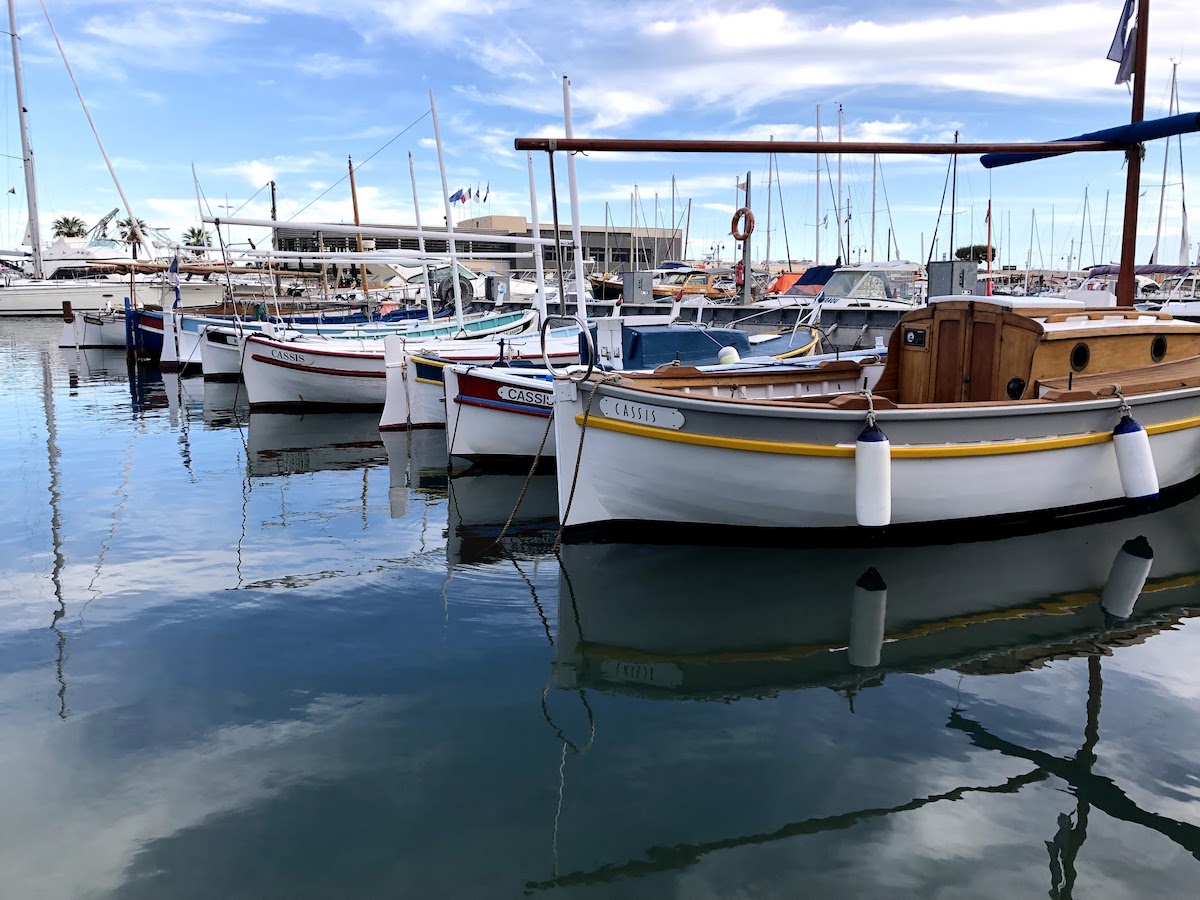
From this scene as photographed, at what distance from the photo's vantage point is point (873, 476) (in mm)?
7801

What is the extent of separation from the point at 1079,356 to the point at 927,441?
2704 millimetres

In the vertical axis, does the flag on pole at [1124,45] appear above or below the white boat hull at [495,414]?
above

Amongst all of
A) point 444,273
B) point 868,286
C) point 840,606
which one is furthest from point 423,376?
point 444,273

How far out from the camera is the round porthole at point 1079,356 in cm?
945

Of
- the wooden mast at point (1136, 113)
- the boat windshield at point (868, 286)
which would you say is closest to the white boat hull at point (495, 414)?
the wooden mast at point (1136, 113)

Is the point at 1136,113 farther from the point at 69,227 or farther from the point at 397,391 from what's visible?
the point at 69,227

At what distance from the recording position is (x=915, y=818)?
173 inches

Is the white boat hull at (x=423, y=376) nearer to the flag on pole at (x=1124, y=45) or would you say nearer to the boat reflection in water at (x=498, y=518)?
the boat reflection in water at (x=498, y=518)

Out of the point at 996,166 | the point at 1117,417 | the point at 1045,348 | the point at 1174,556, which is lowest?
the point at 1174,556

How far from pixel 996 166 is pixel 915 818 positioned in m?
10.0

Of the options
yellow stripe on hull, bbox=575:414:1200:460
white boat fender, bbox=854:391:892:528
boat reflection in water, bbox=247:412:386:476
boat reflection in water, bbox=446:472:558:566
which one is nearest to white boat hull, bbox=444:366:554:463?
boat reflection in water, bbox=446:472:558:566

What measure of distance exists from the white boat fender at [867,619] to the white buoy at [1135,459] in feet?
9.53

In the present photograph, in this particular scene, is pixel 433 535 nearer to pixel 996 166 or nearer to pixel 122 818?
pixel 122 818

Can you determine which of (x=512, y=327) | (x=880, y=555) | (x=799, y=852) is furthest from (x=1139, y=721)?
(x=512, y=327)
